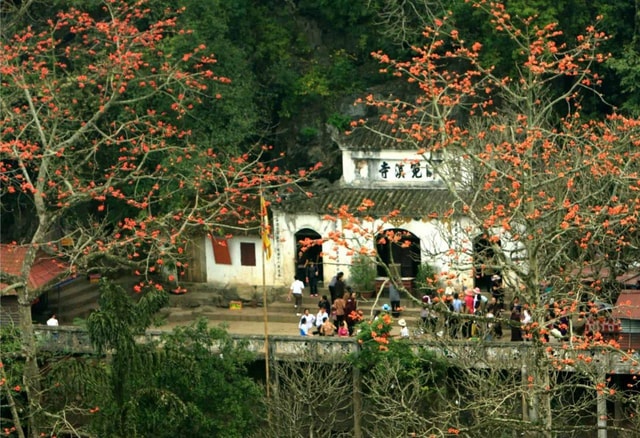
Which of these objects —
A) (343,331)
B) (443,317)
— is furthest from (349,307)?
(443,317)

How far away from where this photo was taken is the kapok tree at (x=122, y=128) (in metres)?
48.4

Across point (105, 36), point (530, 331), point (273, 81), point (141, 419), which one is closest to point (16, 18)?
point (105, 36)

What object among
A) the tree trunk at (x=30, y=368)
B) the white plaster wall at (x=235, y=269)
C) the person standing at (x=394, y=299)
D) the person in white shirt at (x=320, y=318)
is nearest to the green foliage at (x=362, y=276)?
the person standing at (x=394, y=299)

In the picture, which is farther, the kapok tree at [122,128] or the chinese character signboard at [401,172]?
the chinese character signboard at [401,172]

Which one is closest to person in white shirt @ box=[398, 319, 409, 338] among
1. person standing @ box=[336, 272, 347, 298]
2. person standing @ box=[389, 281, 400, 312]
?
person standing @ box=[389, 281, 400, 312]

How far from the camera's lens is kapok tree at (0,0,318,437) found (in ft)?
159

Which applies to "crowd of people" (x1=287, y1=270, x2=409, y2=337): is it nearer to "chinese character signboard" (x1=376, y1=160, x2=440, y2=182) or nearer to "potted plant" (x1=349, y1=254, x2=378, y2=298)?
"potted plant" (x1=349, y1=254, x2=378, y2=298)

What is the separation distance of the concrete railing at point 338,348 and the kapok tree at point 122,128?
226 centimetres

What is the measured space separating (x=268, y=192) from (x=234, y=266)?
3105 mm

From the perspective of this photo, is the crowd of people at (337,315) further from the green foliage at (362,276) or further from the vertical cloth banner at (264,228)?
the vertical cloth banner at (264,228)

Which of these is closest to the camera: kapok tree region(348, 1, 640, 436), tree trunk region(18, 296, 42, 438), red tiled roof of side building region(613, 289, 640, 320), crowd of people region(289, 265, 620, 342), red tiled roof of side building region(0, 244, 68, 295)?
kapok tree region(348, 1, 640, 436)

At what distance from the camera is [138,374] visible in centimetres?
4272

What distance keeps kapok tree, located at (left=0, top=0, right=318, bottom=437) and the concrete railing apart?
2257 mm

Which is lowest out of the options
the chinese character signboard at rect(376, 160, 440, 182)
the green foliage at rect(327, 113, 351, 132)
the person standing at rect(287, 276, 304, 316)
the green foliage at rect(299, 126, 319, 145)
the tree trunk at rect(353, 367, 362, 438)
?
the tree trunk at rect(353, 367, 362, 438)
